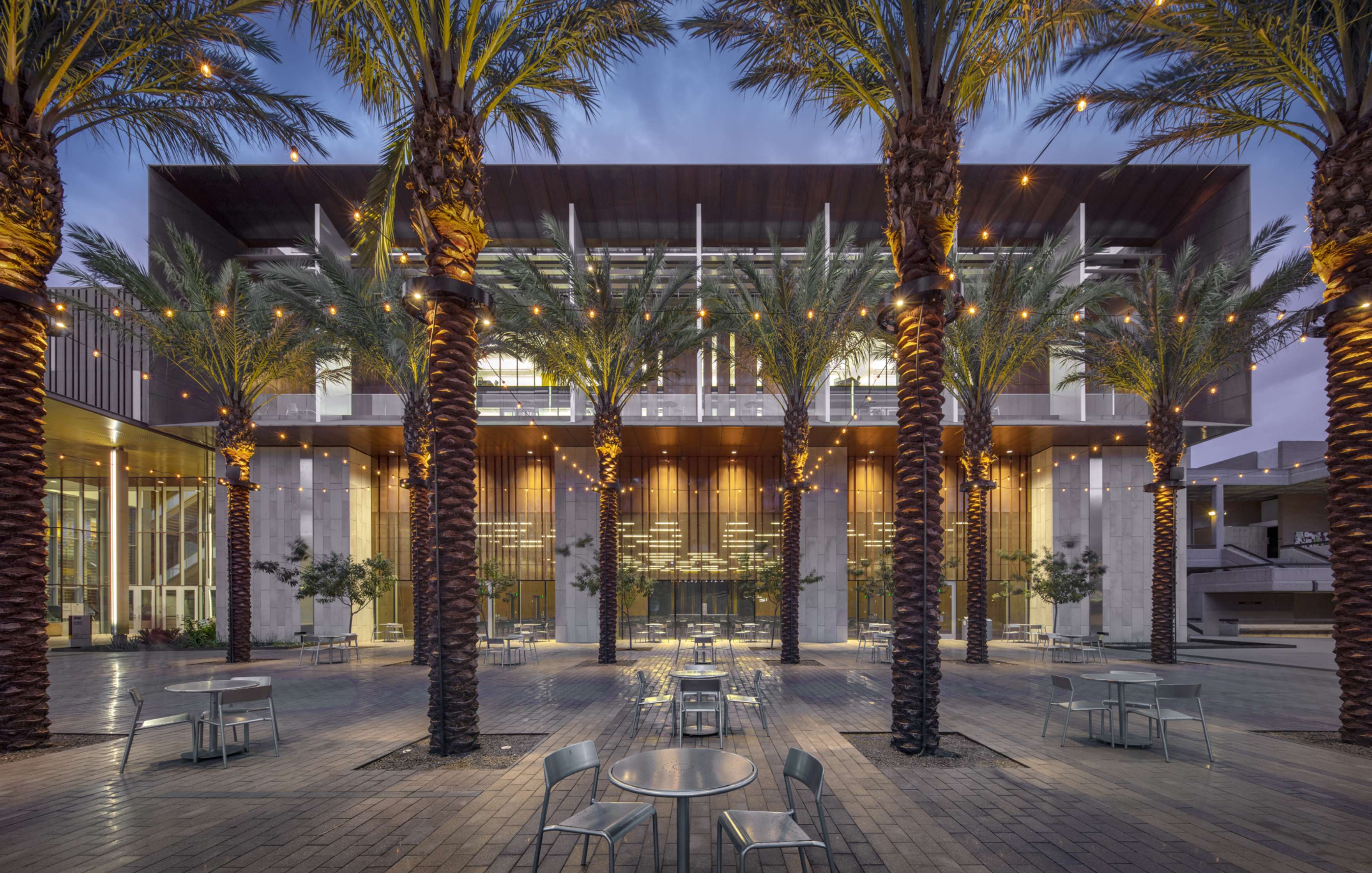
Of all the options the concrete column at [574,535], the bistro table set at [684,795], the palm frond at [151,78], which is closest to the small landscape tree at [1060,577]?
the concrete column at [574,535]

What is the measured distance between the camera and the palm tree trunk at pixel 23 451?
7.66 meters

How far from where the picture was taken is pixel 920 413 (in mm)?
7871

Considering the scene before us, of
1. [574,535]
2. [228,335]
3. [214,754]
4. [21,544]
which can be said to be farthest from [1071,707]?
[228,335]

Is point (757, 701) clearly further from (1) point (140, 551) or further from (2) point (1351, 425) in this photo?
(1) point (140, 551)

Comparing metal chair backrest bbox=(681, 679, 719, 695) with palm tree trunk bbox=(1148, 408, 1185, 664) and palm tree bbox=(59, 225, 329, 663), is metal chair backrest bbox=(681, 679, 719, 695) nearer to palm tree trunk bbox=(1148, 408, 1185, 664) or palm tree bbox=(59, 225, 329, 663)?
palm tree trunk bbox=(1148, 408, 1185, 664)

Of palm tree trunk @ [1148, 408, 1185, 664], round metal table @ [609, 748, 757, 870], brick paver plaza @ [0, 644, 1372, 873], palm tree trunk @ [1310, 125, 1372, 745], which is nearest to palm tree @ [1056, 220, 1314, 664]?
palm tree trunk @ [1148, 408, 1185, 664]

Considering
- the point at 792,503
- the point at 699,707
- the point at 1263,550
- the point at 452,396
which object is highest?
the point at 452,396

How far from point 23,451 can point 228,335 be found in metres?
10.0

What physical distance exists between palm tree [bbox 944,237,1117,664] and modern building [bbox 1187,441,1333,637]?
665 inches

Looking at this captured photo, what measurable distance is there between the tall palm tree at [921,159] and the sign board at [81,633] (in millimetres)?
26623

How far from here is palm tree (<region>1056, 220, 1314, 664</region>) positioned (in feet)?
53.3

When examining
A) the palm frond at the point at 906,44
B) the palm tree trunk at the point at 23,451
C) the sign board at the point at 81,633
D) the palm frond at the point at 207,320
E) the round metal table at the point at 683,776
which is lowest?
the sign board at the point at 81,633

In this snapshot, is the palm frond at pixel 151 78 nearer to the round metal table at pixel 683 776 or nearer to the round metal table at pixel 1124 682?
the round metal table at pixel 683 776

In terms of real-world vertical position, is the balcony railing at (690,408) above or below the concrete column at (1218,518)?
above
